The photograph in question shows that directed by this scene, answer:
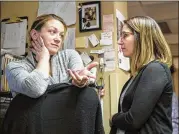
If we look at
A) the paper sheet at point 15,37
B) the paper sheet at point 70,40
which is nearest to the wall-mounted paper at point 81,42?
the paper sheet at point 70,40

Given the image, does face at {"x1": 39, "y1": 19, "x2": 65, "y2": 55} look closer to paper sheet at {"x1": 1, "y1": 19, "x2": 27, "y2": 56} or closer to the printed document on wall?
the printed document on wall

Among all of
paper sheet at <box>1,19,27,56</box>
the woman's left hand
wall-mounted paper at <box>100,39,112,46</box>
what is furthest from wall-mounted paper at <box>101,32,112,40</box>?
the woman's left hand

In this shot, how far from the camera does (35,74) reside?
1.12m

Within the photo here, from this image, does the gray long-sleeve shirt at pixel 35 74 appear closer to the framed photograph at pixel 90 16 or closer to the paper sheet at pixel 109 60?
the paper sheet at pixel 109 60

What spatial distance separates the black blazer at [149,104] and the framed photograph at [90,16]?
44.6 inches

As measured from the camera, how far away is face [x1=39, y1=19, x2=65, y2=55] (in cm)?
135

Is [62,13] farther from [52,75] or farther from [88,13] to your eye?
[52,75]

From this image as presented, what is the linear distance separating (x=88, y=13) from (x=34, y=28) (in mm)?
1030

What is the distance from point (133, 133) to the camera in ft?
4.06

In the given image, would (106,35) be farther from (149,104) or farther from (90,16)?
(149,104)

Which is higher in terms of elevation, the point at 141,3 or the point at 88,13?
the point at 141,3

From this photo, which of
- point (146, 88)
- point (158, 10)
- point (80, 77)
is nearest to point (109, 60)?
point (146, 88)

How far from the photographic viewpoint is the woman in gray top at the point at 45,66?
1097mm

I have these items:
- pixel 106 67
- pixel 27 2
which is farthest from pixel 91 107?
pixel 27 2
